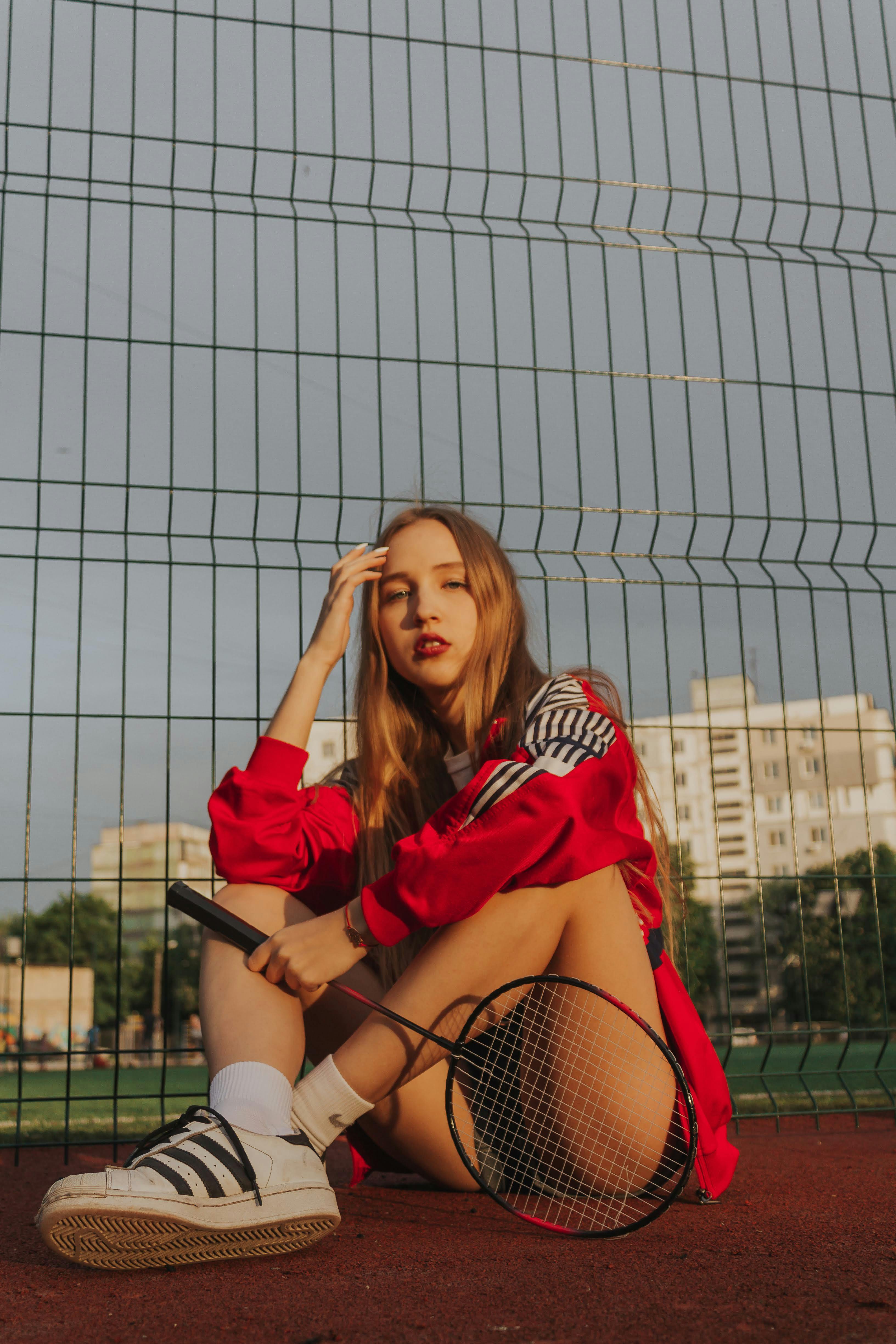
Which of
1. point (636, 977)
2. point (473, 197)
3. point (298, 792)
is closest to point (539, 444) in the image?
point (473, 197)

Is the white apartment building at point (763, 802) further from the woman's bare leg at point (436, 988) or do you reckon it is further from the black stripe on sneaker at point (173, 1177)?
the black stripe on sneaker at point (173, 1177)

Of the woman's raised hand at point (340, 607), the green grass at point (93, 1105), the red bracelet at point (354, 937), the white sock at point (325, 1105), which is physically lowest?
the green grass at point (93, 1105)

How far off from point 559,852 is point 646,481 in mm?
2313

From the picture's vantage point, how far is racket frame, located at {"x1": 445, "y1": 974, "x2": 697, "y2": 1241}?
160 centimetres

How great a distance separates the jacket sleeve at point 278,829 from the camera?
6.75 feet

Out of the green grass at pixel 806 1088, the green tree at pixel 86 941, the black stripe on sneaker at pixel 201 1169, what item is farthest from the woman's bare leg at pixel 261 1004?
the green tree at pixel 86 941

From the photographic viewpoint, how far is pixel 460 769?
2354 millimetres

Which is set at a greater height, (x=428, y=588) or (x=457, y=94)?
(x=457, y=94)

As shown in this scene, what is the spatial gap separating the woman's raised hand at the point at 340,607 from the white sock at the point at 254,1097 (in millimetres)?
928

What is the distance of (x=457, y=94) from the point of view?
149 inches

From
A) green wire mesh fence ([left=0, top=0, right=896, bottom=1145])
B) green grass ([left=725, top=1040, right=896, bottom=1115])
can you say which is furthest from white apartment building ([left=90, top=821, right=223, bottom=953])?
green wire mesh fence ([left=0, top=0, right=896, bottom=1145])

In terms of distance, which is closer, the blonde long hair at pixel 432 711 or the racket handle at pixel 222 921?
the racket handle at pixel 222 921

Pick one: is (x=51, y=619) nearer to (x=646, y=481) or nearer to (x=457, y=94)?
(x=646, y=481)

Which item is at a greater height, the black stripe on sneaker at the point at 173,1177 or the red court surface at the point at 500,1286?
the black stripe on sneaker at the point at 173,1177
